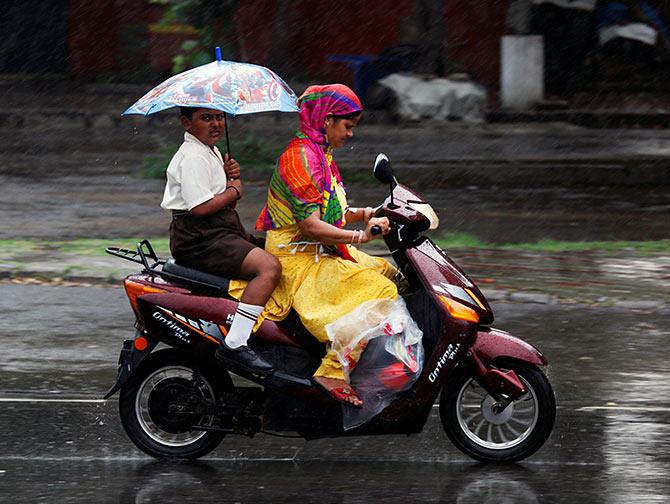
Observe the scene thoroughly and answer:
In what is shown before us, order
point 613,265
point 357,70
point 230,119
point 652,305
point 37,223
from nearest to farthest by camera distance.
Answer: point 652,305
point 613,265
point 37,223
point 230,119
point 357,70

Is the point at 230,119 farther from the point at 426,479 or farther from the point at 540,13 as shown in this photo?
the point at 426,479

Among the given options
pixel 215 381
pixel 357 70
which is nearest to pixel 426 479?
pixel 215 381

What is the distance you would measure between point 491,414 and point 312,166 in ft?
→ 4.73

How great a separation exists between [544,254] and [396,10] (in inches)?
676

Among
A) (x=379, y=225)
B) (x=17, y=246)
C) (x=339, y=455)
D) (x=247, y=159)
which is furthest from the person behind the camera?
(x=247, y=159)

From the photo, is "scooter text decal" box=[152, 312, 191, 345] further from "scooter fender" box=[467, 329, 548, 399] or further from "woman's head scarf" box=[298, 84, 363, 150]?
"scooter fender" box=[467, 329, 548, 399]

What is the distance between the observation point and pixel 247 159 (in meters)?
19.9

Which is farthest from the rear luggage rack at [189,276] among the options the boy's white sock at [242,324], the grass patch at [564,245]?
the grass patch at [564,245]

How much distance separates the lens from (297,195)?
659 centimetres

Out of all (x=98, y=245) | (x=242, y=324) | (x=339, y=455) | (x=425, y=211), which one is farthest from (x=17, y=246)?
(x=425, y=211)

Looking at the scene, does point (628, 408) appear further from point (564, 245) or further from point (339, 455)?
point (564, 245)

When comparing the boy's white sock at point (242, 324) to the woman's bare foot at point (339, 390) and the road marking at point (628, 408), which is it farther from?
the road marking at point (628, 408)

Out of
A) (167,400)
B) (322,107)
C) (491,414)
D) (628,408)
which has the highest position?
(322,107)

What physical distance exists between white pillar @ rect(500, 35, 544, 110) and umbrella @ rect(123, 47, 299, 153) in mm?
19663
